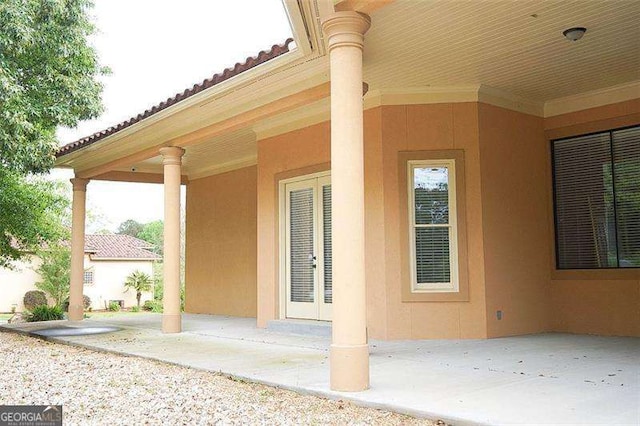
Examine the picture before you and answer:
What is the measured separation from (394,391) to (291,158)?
5195 mm

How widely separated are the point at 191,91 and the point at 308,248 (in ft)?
9.17

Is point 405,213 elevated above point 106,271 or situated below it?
above

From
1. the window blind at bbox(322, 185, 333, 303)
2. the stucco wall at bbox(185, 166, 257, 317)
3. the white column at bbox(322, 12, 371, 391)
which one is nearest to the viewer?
the white column at bbox(322, 12, 371, 391)

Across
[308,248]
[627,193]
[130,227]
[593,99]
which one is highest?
[130,227]

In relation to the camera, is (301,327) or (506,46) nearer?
(506,46)

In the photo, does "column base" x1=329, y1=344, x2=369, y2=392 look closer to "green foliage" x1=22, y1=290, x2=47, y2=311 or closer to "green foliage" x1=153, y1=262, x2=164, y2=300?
"green foliage" x1=22, y1=290, x2=47, y2=311

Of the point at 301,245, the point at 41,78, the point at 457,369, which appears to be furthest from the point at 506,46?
the point at 41,78

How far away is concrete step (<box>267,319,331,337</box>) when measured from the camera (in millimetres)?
7977

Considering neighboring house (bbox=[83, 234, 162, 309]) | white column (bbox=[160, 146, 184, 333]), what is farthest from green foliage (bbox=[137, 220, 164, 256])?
white column (bbox=[160, 146, 184, 333])

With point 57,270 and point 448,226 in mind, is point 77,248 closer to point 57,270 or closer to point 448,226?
A: point 448,226

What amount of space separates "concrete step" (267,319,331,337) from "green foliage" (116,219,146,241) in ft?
206

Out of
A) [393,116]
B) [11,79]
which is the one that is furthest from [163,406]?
[11,79]

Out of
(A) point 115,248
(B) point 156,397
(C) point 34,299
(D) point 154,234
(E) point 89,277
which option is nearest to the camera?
(B) point 156,397

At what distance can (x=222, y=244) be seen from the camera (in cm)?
1263
